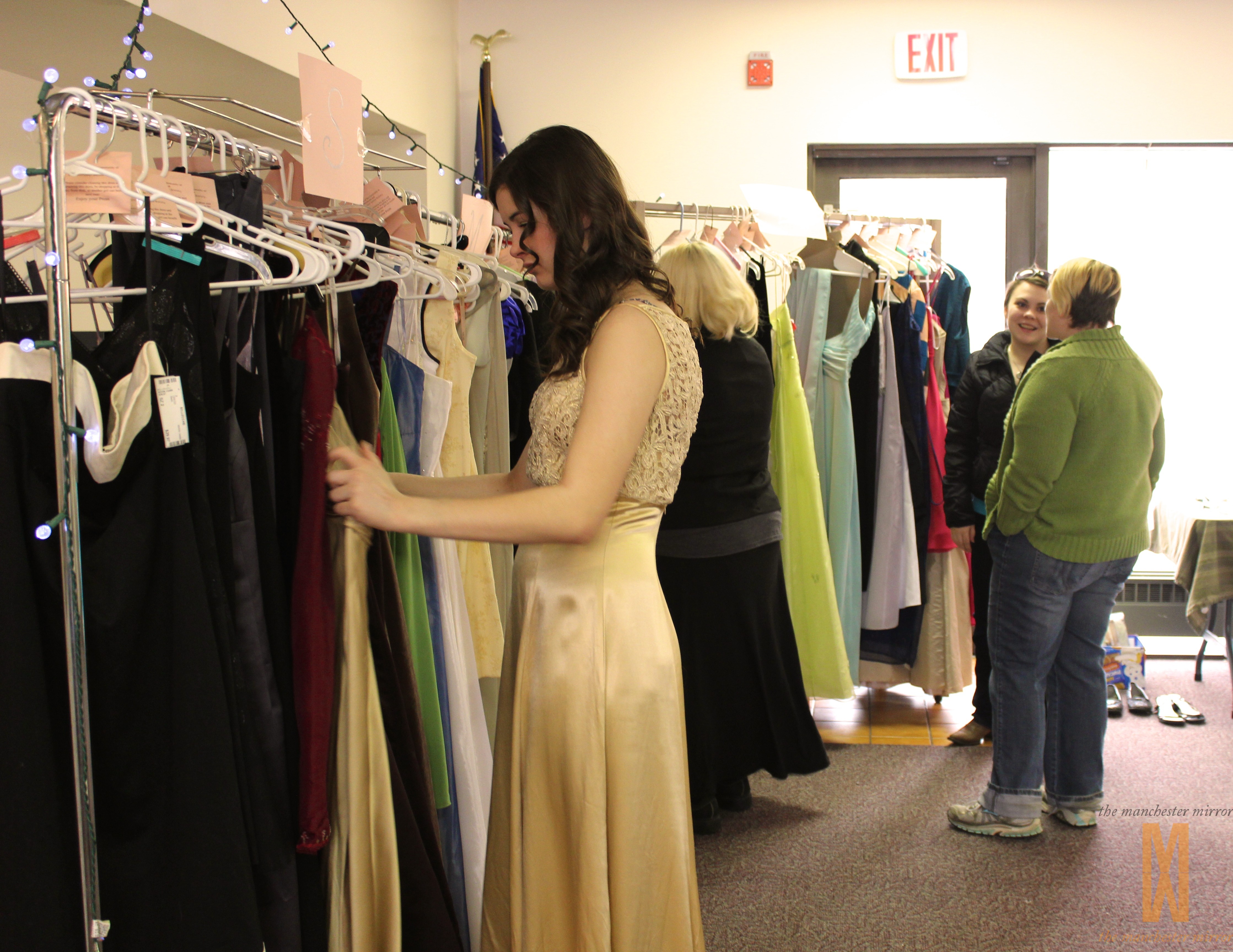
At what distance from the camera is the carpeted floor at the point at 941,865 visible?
227cm

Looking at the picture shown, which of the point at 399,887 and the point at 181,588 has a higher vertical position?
the point at 181,588

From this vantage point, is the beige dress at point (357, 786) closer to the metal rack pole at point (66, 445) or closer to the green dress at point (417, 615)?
the green dress at point (417, 615)

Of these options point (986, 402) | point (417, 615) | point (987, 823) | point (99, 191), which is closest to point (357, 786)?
point (417, 615)

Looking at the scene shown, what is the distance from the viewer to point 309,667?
4.50 feet

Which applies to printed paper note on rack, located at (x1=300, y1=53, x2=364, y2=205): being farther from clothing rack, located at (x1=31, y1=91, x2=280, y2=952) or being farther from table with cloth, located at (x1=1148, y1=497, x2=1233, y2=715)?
table with cloth, located at (x1=1148, y1=497, x2=1233, y2=715)

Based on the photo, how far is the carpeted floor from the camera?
2268 mm

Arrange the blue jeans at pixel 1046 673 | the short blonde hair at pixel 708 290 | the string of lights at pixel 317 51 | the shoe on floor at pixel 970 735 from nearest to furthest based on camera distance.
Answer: the string of lights at pixel 317 51, the short blonde hair at pixel 708 290, the blue jeans at pixel 1046 673, the shoe on floor at pixel 970 735

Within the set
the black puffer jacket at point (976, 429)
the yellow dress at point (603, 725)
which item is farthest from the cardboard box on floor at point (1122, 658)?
the yellow dress at point (603, 725)

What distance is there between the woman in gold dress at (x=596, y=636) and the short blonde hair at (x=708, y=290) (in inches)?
40.0

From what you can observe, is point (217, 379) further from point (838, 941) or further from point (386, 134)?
point (386, 134)

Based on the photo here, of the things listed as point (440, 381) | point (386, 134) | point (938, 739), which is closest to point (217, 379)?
point (440, 381)

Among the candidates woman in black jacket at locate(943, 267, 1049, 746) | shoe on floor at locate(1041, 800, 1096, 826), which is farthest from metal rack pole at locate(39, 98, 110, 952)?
woman in black jacket at locate(943, 267, 1049, 746)

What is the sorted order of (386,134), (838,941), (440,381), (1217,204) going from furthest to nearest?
1. (1217,204)
2. (386,134)
3. (838,941)
4. (440,381)

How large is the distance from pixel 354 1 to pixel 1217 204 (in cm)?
392
